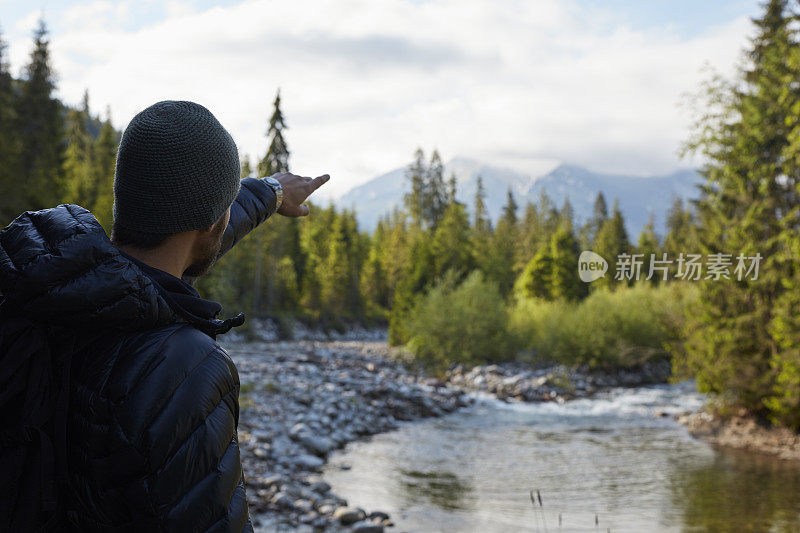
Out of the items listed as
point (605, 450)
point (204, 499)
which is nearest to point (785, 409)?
point (605, 450)

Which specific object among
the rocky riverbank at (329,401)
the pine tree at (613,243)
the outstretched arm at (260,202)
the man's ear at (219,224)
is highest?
the pine tree at (613,243)

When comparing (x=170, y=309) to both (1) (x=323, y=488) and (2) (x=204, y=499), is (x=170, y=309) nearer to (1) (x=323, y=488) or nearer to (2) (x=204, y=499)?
(2) (x=204, y=499)

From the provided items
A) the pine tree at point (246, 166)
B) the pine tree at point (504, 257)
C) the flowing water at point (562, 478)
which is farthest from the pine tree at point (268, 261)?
the flowing water at point (562, 478)

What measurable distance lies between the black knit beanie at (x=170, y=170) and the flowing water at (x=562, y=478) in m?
4.75

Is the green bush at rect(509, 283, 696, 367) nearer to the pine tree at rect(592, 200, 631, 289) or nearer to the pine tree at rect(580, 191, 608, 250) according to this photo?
the pine tree at rect(592, 200, 631, 289)

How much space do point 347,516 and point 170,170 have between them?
22.2 feet

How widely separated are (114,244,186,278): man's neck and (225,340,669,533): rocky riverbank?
6.24 m

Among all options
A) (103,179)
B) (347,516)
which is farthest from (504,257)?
(347,516)

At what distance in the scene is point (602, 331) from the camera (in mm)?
23609

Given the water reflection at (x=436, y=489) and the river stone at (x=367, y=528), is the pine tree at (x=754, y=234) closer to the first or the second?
the water reflection at (x=436, y=489)

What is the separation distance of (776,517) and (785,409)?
184 inches

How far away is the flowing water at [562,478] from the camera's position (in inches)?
317

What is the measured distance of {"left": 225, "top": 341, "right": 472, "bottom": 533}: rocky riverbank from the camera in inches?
295

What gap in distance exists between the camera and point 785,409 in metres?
12.2
